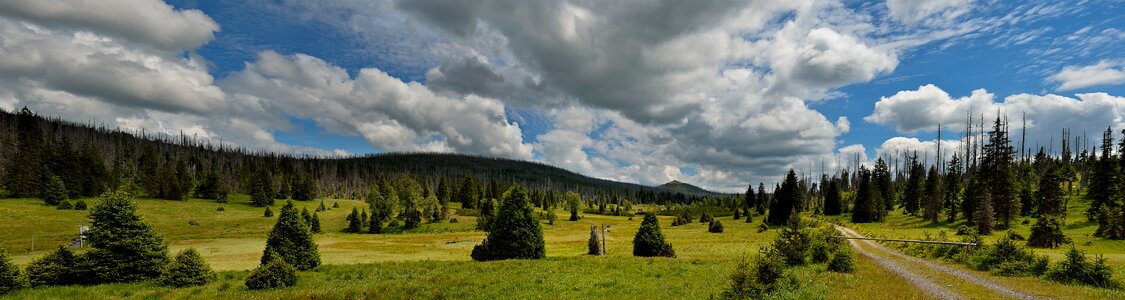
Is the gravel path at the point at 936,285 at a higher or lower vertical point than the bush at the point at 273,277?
higher

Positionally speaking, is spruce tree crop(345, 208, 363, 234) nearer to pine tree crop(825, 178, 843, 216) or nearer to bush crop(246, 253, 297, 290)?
bush crop(246, 253, 297, 290)

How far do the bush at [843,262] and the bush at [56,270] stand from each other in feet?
120

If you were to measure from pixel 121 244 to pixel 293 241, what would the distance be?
7195mm

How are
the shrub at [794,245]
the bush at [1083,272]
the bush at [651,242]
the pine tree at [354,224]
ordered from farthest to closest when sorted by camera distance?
the pine tree at [354,224] < the bush at [651,242] < the shrub at [794,245] < the bush at [1083,272]

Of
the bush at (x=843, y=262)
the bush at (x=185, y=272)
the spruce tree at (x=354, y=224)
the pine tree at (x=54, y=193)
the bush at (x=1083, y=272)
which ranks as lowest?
the spruce tree at (x=354, y=224)

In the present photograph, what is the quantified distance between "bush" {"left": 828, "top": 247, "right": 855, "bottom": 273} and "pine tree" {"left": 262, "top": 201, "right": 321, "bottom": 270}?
94.2ft

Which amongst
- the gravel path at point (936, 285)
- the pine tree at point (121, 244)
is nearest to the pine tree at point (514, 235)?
the pine tree at point (121, 244)

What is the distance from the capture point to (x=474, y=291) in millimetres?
18656

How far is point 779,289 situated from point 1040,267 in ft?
50.9

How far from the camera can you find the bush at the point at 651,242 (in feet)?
110

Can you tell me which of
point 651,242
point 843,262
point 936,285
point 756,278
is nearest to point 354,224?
point 651,242

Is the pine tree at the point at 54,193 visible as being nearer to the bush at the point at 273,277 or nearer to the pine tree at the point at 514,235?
the bush at the point at 273,277

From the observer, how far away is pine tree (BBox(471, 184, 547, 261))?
A: 31.0m

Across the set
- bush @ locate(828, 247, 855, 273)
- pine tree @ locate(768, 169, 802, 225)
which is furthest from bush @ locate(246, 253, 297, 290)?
pine tree @ locate(768, 169, 802, 225)
